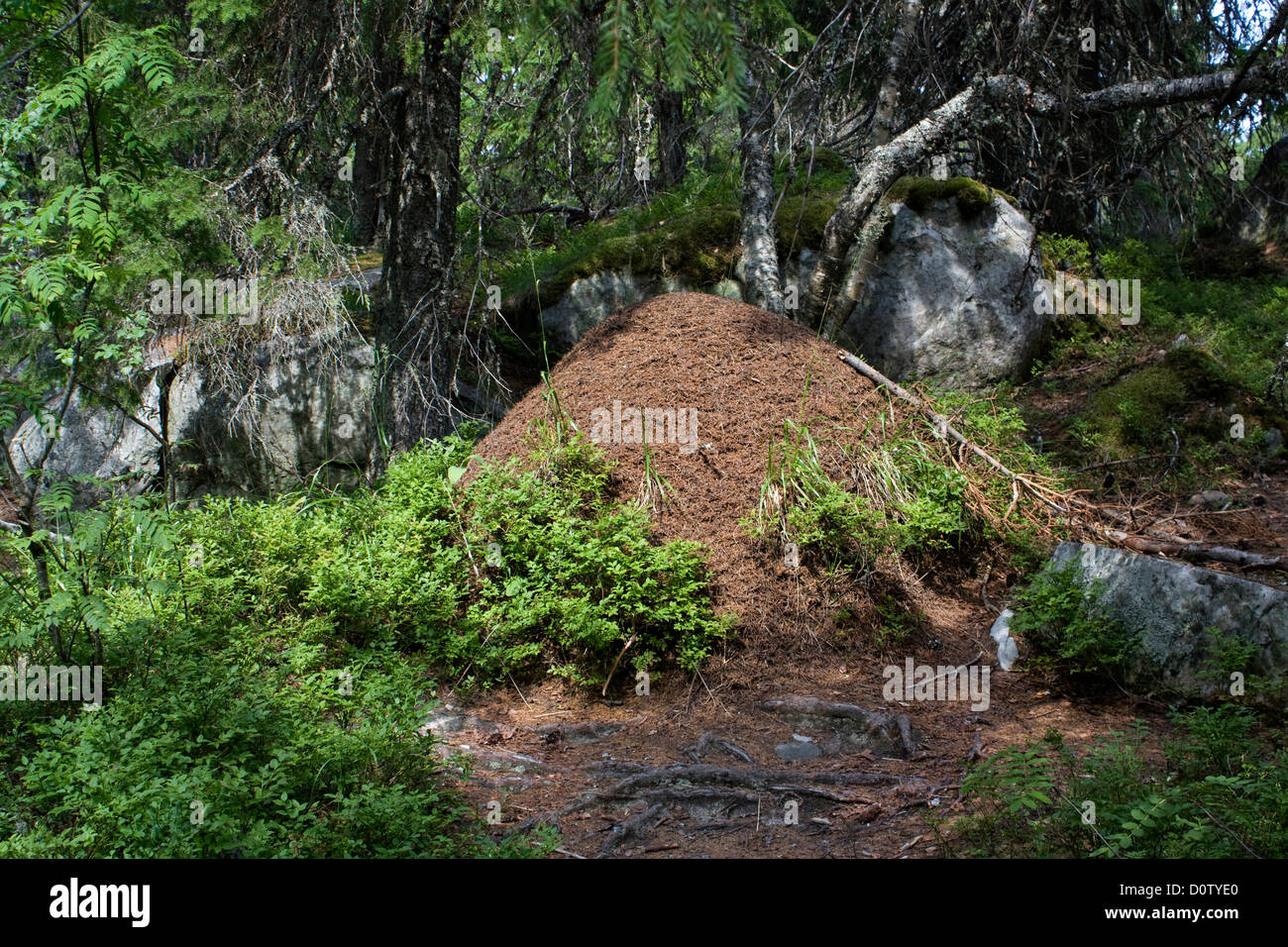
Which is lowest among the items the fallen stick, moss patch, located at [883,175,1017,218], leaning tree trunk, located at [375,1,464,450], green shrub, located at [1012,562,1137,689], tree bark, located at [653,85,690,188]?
green shrub, located at [1012,562,1137,689]

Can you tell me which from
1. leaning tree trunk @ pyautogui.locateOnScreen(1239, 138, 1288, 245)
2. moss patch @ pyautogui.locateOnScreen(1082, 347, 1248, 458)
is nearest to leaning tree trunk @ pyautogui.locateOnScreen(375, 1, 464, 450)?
moss patch @ pyautogui.locateOnScreen(1082, 347, 1248, 458)

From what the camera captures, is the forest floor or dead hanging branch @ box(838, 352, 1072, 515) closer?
the forest floor

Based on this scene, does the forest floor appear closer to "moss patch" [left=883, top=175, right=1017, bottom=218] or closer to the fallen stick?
the fallen stick

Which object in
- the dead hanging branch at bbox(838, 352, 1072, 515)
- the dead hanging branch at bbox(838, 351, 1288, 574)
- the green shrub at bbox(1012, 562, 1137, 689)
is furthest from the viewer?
the dead hanging branch at bbox(838, 352, 1072, 515)

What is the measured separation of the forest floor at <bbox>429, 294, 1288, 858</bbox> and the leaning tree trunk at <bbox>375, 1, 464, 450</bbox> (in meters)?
1.19

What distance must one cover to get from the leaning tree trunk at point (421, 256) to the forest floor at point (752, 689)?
3.89 ft

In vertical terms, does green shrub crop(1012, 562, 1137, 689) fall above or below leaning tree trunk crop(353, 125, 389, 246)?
below

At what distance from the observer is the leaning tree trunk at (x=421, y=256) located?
24.5ft

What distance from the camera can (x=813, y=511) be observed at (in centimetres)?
568

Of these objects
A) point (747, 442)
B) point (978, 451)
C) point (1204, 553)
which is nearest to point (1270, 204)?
point (978, 451)

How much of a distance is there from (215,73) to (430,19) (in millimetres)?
1910

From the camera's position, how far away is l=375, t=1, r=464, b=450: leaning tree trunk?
7465 mm

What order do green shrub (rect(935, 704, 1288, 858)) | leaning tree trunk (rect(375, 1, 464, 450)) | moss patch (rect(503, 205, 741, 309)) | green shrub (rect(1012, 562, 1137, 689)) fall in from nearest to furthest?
green shrub (rect(935, 704, 1288, 858)) < green shrub (rect(1012, 562, 1137, 689)) < leaning tree trunk (rect(375, 1, 464, 450)) < moss patch (rect(503, 205, 741, 309))
